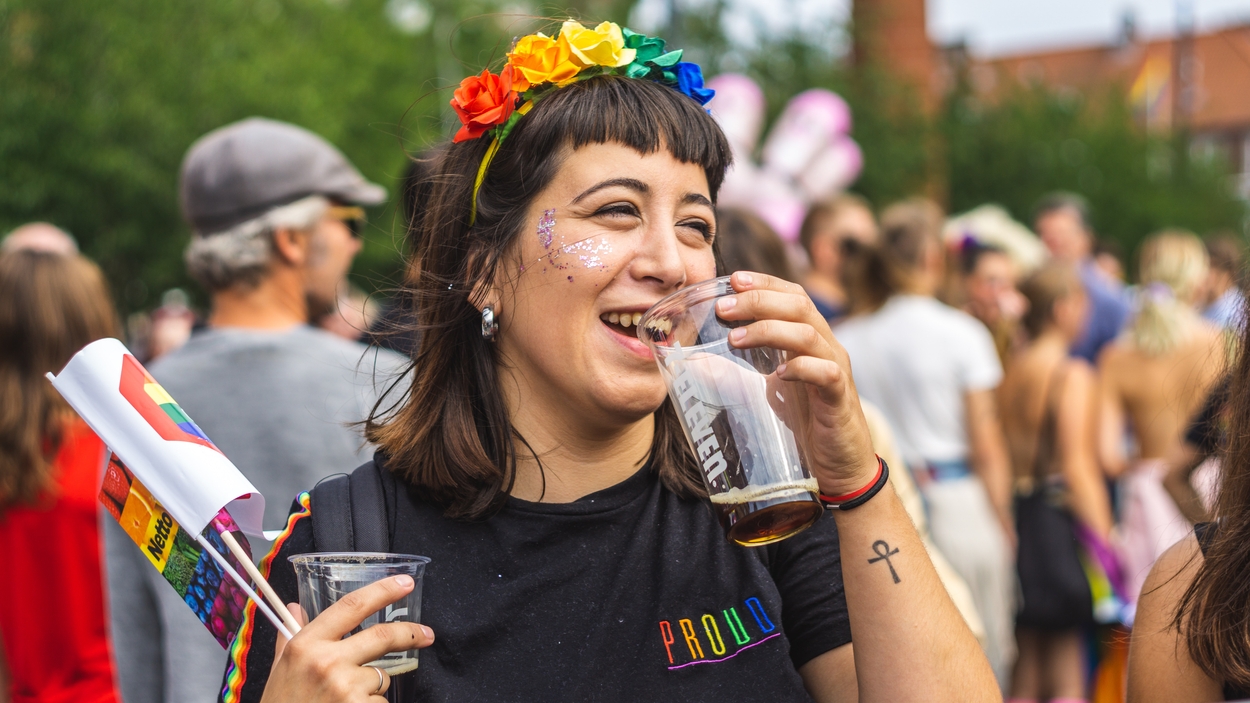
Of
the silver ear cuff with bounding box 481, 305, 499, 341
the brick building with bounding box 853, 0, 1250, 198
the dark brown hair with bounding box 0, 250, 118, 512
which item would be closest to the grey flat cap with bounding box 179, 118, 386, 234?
the dark brown hair with bounding box 0, 250, 118, 512

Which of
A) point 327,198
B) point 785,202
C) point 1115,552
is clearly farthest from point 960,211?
point 327,198

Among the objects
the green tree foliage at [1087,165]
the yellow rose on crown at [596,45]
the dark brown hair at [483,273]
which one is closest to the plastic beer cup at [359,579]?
the dark brown hair at [483,273]

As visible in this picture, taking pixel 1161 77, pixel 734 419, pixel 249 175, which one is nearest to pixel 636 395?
pixel 734 419

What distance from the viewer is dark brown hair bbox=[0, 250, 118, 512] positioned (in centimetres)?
340

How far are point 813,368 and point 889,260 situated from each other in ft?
13.6

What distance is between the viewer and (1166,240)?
Answer: 749cm

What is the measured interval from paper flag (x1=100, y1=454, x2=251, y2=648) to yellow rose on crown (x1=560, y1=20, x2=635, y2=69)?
3.17 feet

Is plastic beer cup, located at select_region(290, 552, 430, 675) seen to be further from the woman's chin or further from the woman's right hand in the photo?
the woman's chin

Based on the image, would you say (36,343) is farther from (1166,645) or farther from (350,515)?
(1166,645)

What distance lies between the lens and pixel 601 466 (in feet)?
6.60

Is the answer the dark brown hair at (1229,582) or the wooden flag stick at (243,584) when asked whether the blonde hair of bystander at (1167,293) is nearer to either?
the dark brown hair at (1229,582)

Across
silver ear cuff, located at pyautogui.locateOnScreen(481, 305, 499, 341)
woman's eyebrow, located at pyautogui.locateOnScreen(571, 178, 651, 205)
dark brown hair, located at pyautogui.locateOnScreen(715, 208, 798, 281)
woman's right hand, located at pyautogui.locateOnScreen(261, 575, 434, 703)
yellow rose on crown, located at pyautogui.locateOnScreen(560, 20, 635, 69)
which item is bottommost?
woman's right hand, located at pyautogui.locateOnScreen(261, 575, 434, 703)

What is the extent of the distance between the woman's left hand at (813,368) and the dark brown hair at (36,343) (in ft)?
8.56

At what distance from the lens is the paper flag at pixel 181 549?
67.2 inches
